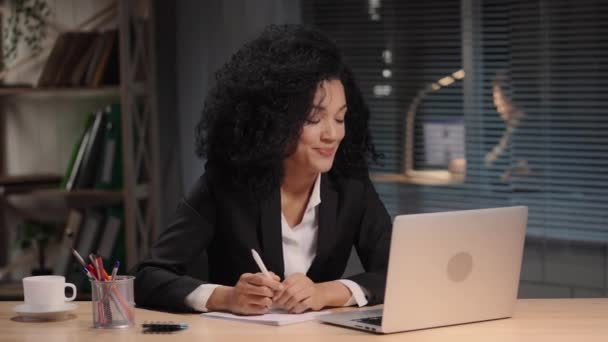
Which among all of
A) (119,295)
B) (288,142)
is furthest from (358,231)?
(119,295)

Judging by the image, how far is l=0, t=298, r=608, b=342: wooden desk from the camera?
5.73 ft

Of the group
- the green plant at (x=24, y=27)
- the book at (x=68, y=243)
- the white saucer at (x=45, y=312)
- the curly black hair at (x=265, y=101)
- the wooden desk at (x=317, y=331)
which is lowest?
the book at (x=68, y=243)

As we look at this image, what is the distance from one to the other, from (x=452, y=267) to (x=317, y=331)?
0.28 metres

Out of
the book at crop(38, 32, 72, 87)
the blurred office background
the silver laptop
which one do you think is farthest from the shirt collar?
the book at crop(38, 32, 72, 87)

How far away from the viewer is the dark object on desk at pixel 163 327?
1.83 m

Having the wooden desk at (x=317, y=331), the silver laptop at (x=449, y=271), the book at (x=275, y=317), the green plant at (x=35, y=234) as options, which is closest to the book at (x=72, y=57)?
Answer: the green plant at (x=35, y=234)

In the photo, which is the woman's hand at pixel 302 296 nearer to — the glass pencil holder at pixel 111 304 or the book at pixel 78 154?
the glass pencil holder at pixel 111 304

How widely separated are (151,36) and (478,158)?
4.78 feet

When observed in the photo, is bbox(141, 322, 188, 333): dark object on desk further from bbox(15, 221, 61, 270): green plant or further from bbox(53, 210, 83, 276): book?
bbox(15, 221, 61, 270): green plant

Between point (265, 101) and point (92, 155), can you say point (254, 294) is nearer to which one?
point (265, 101)

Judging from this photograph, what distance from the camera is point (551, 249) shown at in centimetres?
360

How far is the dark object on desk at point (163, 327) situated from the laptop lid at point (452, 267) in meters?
0.39

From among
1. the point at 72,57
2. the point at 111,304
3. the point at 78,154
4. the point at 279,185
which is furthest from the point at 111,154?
the point at 111,304

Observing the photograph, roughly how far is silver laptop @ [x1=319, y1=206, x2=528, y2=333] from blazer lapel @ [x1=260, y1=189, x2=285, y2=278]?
341 millimetres
